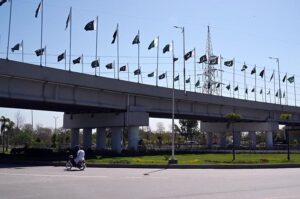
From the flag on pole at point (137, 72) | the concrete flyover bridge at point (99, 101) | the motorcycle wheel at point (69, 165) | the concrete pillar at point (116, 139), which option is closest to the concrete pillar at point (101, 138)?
the concrete flyover bridge at point (99, 101)

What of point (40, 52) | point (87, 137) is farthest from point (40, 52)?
point (87, 137)

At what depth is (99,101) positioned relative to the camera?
46875 mm

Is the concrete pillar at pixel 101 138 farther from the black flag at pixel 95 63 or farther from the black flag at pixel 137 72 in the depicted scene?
the black flag at pixel 95 63

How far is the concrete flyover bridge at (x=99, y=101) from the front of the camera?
125ft

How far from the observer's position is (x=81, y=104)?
145ft

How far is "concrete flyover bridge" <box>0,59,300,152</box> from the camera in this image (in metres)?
38.0

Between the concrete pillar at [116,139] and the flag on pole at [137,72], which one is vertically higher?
the flag on pole at [137,72]

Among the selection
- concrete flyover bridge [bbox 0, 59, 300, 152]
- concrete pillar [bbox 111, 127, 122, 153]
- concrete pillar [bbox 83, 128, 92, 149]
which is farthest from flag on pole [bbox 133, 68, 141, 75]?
concrete pillar [bbox 83, 128, 92, 149]

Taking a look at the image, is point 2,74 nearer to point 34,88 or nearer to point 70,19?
point 34,88

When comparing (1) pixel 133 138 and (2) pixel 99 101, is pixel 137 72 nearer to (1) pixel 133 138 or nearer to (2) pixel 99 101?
(1) pixel 133 138

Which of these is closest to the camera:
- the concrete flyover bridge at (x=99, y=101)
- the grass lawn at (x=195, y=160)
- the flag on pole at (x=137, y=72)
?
the grass lawn at (x=195, y=160)

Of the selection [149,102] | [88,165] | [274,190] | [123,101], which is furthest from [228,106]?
[274,190]

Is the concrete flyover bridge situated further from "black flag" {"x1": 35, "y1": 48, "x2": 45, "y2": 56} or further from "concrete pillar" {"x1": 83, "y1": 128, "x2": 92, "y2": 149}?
"black flag" {"x1": 35, "y1": 48, "x2": 45, "y2": 56}

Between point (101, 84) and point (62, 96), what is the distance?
186 inches
